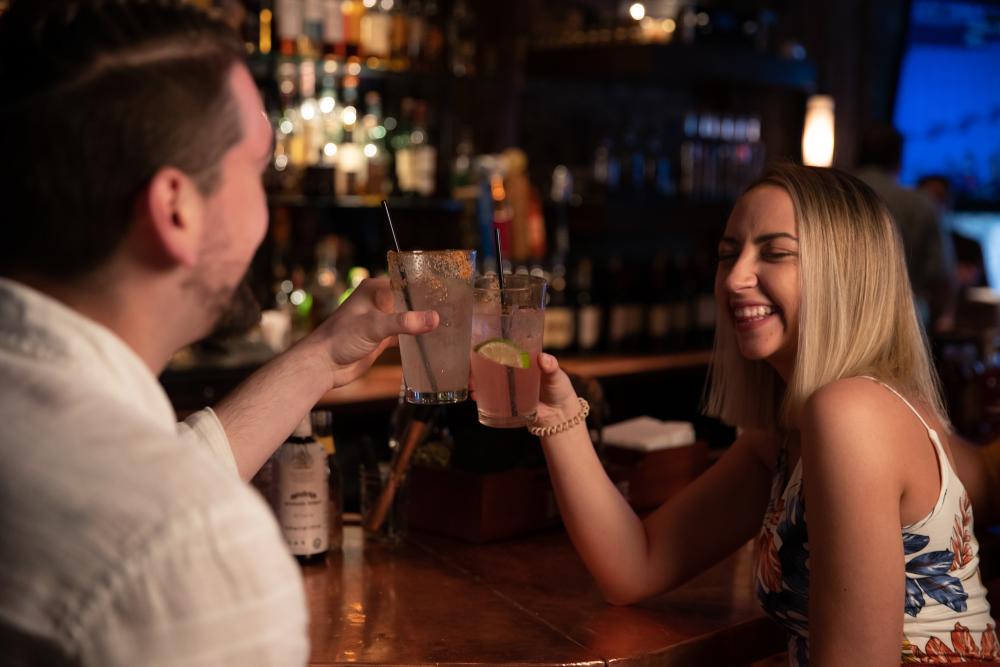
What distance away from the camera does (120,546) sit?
0.79m

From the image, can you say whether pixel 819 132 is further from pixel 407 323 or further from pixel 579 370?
pixel 407 323

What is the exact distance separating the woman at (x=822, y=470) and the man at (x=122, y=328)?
0.86 m

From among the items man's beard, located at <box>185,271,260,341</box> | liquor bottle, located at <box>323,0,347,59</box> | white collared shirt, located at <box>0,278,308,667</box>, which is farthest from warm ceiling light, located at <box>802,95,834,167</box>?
white collared shirt, located at <box>0,278,308,667</box>

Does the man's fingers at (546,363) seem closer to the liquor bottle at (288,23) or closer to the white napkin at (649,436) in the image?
the white napkin at (649,436)

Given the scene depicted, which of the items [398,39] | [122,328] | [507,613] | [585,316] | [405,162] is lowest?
[585,316]

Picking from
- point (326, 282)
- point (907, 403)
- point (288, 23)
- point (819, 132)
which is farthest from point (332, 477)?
point (819, 132)

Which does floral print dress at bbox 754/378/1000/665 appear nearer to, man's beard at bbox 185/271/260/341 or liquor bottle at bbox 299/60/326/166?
man's beard at bbox 185/271/260/341

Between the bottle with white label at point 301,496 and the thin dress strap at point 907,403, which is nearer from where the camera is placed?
the thin dress strap at point 907,403

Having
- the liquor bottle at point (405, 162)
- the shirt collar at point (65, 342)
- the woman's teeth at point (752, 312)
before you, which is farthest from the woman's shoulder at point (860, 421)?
the liquor bottle at point (405, 162)

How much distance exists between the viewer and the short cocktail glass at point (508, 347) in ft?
5.66

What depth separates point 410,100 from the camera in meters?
4.76

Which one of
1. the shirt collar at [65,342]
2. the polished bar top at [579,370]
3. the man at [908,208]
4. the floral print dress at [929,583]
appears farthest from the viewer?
the man at [908,208]

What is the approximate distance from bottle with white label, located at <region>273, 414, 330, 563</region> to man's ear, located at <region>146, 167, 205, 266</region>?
1009 millimetres

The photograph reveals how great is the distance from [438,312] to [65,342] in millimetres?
836
